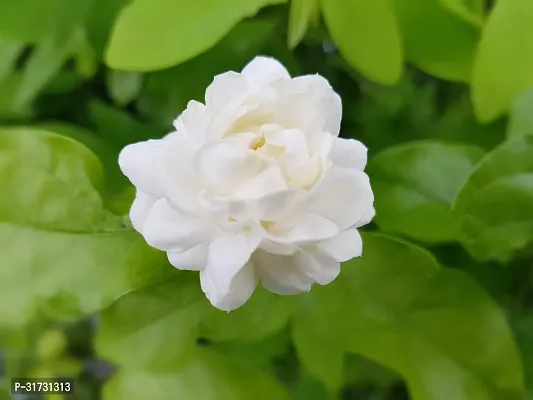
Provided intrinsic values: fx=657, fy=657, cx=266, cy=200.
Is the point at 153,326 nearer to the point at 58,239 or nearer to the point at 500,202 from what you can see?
the point at 58,239

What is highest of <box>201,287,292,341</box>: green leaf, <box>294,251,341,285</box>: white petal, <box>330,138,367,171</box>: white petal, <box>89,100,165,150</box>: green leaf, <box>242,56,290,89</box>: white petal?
<box>242,56,290,89</box>: white petal

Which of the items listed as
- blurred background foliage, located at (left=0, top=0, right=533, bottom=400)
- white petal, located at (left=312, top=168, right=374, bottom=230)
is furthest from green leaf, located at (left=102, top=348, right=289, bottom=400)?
white petal, located at (left=312, top=168, right=374, bottom=230)

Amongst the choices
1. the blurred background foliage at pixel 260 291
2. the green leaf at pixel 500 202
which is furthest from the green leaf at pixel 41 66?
the green leaf at pixel 500 202

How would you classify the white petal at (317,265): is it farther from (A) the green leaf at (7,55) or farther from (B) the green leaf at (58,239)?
(A) the green leaf at (7,55)

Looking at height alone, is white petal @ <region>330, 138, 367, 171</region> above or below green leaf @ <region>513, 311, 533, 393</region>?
above

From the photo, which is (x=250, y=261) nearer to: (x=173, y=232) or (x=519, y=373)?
(x=173, y=232)

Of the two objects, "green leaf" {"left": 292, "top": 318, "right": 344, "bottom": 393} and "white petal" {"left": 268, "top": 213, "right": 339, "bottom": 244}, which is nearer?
"white petal" {"left": 268, "top": 213, "right": 339, "bottom": 244}

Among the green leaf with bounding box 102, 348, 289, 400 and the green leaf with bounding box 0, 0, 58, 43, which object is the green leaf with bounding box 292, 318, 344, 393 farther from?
the green leaf with bounding box 0, 0, 58, 43
